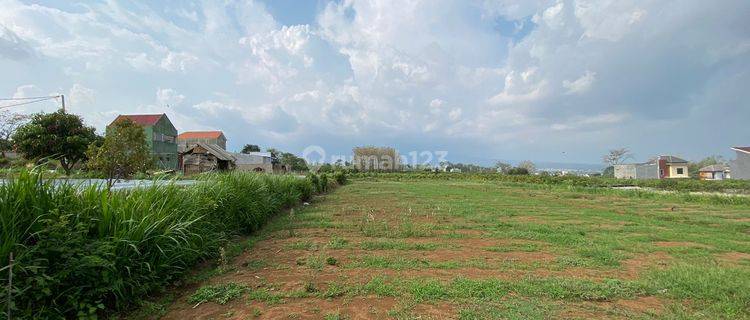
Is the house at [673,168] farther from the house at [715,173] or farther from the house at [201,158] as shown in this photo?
the house at [201,158]

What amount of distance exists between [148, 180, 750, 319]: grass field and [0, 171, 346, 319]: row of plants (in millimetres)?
357

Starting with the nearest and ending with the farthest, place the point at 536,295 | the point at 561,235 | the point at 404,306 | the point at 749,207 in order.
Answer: the point at 404,306 → the point at 536,295 → the point at 561,235 → the point at 749,207

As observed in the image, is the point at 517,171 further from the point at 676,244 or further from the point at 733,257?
the point at 733,257

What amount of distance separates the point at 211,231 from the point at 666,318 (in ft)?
17.6

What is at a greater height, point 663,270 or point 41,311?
point 41,311

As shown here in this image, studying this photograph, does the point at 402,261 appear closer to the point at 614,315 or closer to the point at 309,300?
the point at 309,300

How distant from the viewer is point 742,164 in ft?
124

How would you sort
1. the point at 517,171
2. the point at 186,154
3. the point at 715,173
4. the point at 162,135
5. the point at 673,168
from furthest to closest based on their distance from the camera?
the point at 517,171 → the point at 673,168 → the point at 715,173 → the point at 162,135 → the point at 186,154

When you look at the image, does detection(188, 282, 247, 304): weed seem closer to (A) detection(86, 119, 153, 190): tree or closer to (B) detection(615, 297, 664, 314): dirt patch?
(B) detection(615, 297, 664, 314): dirt patch

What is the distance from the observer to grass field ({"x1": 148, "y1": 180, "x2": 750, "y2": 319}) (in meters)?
3.12

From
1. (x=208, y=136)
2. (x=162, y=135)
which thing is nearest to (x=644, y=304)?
(x=162, y=135)

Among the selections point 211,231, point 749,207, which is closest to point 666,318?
point 211,231

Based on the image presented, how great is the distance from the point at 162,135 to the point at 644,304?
1604 inches

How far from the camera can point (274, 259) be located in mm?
4891
